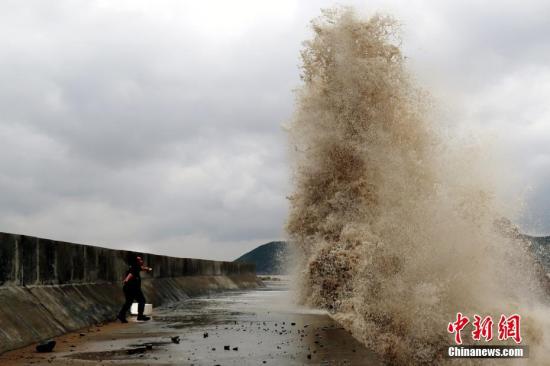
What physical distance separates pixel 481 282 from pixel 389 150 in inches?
193

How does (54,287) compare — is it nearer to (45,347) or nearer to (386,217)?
(45,347)

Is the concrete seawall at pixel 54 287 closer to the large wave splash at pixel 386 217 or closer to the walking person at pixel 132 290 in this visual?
the walking person at pixel 132 290

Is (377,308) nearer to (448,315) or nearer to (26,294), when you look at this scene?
(448,315)

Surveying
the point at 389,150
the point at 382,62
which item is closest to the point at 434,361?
the point at 389,150

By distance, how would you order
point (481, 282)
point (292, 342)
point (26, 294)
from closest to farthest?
point (292, 342) → point (26, 294) → point (481, 282)

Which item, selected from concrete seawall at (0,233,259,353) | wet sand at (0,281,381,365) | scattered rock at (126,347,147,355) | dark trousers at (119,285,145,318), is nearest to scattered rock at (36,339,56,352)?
wet sand at (0,281,381,365)

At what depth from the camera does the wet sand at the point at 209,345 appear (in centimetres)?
538

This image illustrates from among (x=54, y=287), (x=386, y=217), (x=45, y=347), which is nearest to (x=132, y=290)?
(x=54, y=287)

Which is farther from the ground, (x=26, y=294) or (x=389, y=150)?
(x=389, y=150)

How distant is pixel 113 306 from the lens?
10383mm

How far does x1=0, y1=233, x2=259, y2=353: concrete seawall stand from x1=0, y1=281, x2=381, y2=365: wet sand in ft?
0.89

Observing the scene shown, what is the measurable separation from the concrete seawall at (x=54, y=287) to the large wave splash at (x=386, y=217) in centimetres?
378

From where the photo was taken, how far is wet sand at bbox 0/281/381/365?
17.7 ft

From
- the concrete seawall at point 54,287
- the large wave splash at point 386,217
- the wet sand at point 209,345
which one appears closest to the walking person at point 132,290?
the wet sand at point 209,345
